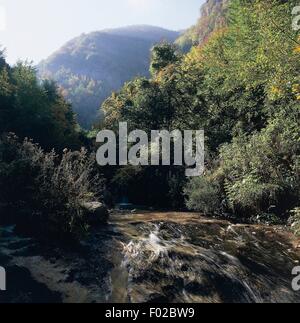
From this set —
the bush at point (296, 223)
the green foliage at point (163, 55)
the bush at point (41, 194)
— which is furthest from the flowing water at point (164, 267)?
the green foliage at point (163, 55)

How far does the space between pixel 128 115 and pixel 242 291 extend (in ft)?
67.4

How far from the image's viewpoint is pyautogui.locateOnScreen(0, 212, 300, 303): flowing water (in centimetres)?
720

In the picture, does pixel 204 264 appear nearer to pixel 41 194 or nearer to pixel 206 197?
pixel 41 194

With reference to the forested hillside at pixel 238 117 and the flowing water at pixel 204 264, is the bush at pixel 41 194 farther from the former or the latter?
the forested hillside at pixel 238 117

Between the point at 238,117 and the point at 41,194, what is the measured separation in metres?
16.0

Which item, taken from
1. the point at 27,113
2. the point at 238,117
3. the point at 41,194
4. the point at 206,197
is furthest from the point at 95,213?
the point at 238,117

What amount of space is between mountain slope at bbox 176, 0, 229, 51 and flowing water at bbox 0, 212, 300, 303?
290 ft

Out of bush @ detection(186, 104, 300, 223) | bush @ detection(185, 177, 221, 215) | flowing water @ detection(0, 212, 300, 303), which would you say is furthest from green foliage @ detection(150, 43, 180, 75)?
flowing water @ detection(0, 212, 300, 303)

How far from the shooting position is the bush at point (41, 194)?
9398 millimetres

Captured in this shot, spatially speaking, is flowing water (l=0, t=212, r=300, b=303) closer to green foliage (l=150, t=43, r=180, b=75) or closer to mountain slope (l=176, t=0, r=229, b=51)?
green foliage (l=150, t=43, r=180, b=75)

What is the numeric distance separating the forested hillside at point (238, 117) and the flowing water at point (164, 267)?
3128 mm

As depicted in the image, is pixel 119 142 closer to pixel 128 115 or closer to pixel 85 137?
pixel 128 115

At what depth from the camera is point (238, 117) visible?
76.5 ft
